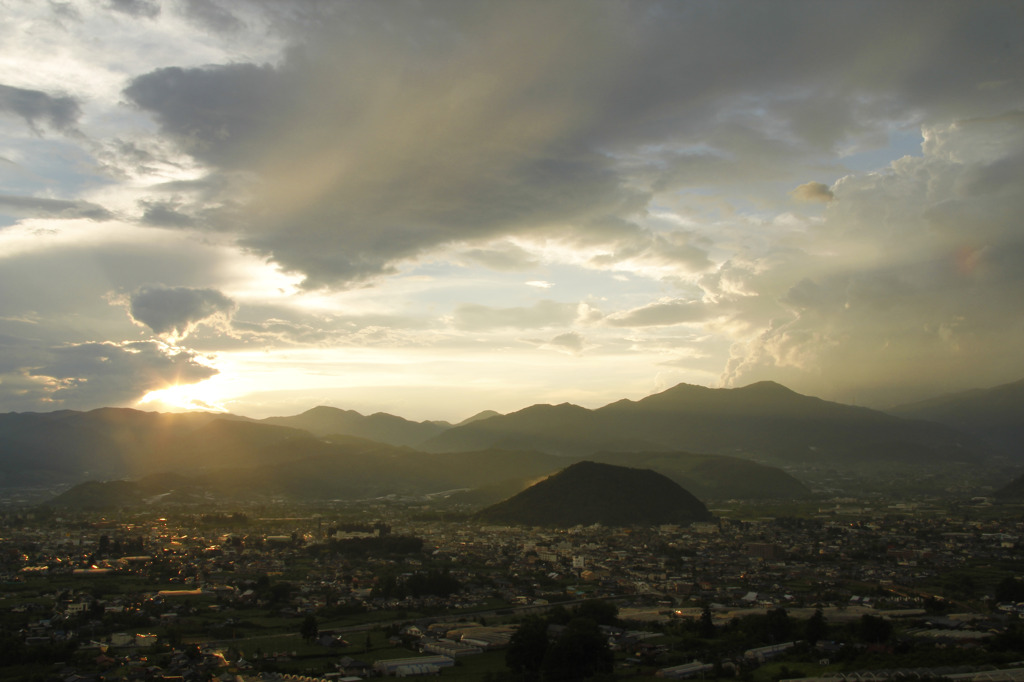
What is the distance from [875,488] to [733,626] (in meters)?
129

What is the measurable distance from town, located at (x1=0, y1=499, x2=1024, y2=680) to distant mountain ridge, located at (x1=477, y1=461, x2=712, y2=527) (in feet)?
21.3

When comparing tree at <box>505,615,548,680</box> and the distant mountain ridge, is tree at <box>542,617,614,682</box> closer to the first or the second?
tree at <box>505,615,548,680</box>

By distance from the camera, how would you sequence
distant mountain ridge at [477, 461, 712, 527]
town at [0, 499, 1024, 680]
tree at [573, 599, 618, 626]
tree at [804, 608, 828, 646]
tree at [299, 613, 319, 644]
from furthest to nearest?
distant mountain ridge at [477, 461, 712, 527] < tree at [573, 599, 618, 626] < tree at [299, 613, 319, 644] < tree at [804, 608, 828, 646] < town at [0, 499, 1024, 680]

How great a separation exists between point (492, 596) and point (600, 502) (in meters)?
49.6

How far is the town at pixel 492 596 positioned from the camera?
117ft

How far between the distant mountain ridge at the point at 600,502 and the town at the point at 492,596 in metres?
6.50

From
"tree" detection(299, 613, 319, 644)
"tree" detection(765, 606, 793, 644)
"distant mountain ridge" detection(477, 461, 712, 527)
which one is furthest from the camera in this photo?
"distant mountain ridge" detection(477, 461, 712, 527)

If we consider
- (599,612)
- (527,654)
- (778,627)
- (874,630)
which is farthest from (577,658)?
(874,630)

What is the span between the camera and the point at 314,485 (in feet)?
538

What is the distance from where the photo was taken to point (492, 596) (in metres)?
55.3

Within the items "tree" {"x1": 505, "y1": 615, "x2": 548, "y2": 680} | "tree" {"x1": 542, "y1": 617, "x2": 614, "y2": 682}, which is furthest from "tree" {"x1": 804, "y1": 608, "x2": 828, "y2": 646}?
"tree" {"x1": 505, "y1": 615, "x2": 548, "y2": 680}

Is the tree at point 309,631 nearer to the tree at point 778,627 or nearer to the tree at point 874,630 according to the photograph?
the tree at point 778,627

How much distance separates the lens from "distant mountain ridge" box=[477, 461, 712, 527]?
9875 centimetres

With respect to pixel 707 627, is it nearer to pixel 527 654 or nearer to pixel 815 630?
pixel 815 630
